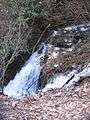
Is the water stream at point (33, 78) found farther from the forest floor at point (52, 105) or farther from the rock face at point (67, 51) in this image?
the forest floor at point (52, 105)

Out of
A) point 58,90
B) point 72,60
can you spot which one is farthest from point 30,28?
point 58,90

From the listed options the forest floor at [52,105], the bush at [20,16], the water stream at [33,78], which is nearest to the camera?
the forest floor at [52,105]

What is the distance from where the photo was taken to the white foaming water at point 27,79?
8877mm

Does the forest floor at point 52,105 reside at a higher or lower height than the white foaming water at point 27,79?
lower

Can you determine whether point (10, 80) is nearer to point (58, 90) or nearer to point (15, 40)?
point (15, 40)

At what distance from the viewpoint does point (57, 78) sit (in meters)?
8.66

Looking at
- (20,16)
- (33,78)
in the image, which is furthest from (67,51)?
(20,16)

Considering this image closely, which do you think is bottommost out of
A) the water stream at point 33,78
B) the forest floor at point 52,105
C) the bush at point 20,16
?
the forest floor at point 52,105

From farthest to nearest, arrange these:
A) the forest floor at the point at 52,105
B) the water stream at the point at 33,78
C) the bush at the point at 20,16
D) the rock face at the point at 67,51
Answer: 1. the bush at the point at 20,16
2. the rock face at the point at 67,51
3. the water stream at the point at 33,78
4. the forest floor at the point at 52,105

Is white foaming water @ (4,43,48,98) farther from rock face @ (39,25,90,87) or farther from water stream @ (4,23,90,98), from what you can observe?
rock face @ (39,25,90,87)

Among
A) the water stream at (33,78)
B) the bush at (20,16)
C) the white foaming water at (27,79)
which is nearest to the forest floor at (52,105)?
the water stream at (33,78)

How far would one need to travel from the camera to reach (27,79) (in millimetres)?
9211

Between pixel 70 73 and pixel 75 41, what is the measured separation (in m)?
1.68

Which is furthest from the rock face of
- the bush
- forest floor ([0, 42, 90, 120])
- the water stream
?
forest floor ([0, 42, 90, 120])
